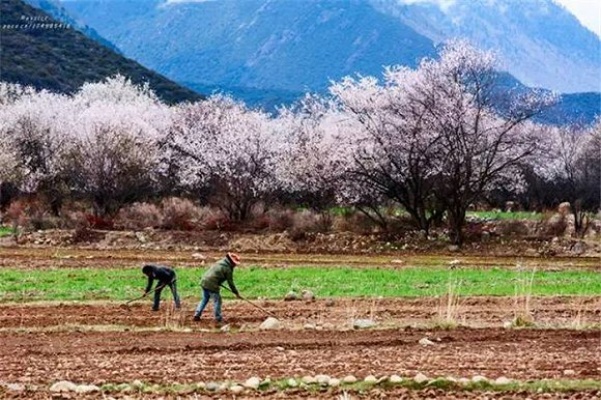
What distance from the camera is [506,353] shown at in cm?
1512

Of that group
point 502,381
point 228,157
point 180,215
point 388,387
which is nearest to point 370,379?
point 388,387

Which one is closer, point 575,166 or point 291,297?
point 291,297

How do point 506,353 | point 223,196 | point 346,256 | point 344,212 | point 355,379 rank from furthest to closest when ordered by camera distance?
point 223,196, point 344,212, point 346,256, point 506,353, point 355,379

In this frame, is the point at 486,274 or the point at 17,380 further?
the point at 486,274

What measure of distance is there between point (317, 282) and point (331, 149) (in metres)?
24.0

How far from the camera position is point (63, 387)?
1191 centimetres

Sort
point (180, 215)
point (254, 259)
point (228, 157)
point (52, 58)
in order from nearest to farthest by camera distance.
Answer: point (254, 259) < point (180, 215) < point (228, 157) < point (52, 58)

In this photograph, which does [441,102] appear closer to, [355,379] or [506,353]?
[506,353]

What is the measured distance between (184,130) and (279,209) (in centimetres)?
1588

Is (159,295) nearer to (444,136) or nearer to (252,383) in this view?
(252,383)

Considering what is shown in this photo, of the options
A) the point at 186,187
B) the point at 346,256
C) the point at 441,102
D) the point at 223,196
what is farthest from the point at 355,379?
the point at 186,187

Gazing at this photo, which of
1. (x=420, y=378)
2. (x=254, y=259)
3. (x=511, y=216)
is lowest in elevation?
(x=254, y=259)

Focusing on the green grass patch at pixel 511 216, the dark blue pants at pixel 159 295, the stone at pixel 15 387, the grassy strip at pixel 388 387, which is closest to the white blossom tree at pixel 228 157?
the green grass patch at pixel 511 216

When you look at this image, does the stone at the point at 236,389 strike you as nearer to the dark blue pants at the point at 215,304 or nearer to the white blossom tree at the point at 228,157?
the dark blue pants at the point at 215,304
